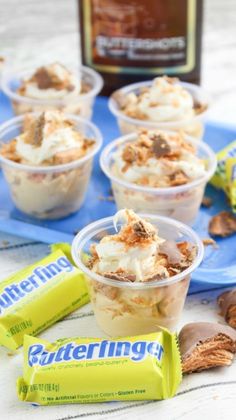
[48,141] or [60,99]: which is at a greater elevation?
[48,141]

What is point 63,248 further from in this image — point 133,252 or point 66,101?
point 66,101

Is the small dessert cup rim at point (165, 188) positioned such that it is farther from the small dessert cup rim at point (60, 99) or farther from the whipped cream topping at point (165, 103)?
the small dessert cup rim at point (60, 99)

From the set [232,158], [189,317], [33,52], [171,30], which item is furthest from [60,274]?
[33,52]

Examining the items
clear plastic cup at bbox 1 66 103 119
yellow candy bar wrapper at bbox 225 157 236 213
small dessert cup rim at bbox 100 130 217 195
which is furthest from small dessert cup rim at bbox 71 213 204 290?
clear plastic cup at bbox 1 66 103 119

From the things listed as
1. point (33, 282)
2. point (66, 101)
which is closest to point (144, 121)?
point (66, 101)

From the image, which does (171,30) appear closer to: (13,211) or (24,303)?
(13,211)
